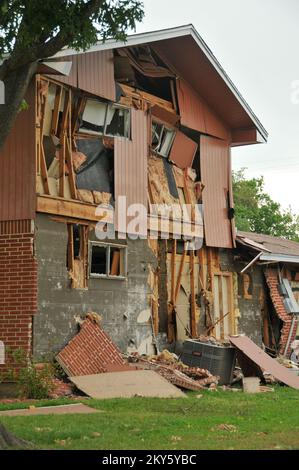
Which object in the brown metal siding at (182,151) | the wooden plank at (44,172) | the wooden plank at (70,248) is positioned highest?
the brown metal siding at (182,151)

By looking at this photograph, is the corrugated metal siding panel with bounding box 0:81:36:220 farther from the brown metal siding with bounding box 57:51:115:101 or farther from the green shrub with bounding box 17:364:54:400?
the green shrub with bounding box 17:364:54:400

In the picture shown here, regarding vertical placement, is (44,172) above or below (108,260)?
above

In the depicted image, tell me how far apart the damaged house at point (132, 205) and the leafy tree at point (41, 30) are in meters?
4.32

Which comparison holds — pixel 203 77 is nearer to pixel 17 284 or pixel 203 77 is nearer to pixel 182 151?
pixel 182 151

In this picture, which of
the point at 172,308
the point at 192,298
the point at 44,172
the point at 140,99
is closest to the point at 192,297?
the point at 192,298

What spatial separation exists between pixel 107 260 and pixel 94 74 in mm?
4147

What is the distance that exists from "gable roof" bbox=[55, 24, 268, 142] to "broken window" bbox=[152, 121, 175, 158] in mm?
1586

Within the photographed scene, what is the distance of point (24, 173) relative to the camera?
1537cm

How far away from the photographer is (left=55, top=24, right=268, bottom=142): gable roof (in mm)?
18234

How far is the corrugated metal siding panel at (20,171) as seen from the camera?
50.2 ft

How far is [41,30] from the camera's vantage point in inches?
408

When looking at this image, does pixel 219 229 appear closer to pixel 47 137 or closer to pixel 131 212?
pixel 131 212

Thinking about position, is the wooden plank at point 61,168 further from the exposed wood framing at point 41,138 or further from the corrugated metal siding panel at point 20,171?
the corrugated metal siding panel at point 20,171

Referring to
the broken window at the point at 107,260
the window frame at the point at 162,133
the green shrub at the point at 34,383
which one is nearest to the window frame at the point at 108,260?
the broken window at the point at 107,260
